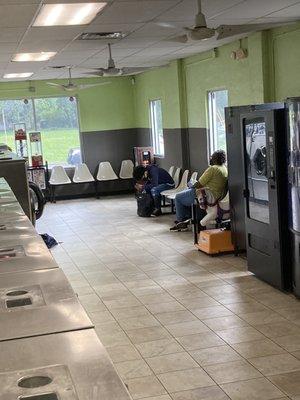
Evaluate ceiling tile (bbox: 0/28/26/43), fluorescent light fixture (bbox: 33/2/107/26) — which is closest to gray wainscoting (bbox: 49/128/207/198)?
ceiling tile (bbox: 0/28/26/43)

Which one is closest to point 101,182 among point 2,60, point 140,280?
point 2,60

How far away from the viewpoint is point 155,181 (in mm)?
11438

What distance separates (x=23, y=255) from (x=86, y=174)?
12.2m

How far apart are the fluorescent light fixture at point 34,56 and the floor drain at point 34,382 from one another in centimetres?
784

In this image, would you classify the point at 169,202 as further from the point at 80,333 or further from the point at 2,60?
the point at 80,333

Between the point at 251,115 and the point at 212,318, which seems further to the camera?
the point at 251,115

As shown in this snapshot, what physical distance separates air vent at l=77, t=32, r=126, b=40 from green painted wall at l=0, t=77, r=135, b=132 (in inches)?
282

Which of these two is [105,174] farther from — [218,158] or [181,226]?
[218,158]

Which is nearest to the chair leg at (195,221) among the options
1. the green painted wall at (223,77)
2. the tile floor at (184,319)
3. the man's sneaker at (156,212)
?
the tile floor at (184,319)

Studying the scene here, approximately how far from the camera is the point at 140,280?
677 cm

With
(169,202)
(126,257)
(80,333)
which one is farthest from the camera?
(169,202)

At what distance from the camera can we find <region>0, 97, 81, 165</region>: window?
14.6 meters

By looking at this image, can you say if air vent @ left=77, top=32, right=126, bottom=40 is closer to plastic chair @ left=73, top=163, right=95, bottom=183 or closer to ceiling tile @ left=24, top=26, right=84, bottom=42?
ceiling tile @ left=24, top=26, right=84, bottom=42

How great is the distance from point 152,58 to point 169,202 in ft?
9.76
